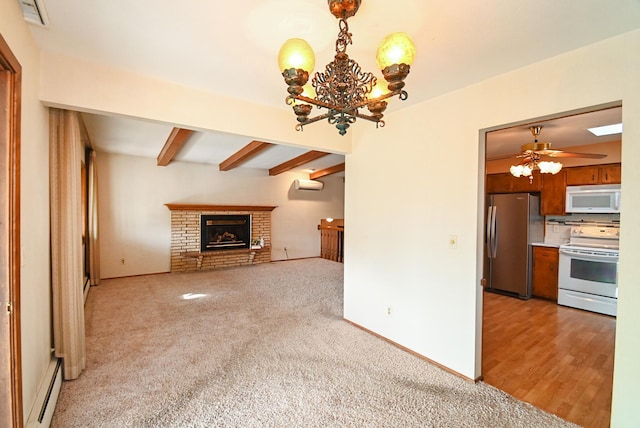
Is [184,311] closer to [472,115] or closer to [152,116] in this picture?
[152,116]

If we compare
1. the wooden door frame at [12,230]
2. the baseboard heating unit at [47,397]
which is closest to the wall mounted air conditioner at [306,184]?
the baseboard heating unit at [47,397]

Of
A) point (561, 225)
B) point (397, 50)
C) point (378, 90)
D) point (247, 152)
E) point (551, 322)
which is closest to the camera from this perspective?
point (397, 50)

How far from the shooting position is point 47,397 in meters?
1.87

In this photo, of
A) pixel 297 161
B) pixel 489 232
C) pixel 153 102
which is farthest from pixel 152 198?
pixel 489 232

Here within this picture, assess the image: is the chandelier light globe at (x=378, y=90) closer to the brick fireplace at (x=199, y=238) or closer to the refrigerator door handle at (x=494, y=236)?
the refrigerator door handle at (x=494, y=236)

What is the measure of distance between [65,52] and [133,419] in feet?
7.98

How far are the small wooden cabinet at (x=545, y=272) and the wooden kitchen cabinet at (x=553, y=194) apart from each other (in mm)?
589

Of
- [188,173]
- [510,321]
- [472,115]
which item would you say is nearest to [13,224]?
[472,115]

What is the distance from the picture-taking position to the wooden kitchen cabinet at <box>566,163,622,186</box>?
3918mm

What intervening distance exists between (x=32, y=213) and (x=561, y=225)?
20.7 ft

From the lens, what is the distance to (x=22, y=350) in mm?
1539

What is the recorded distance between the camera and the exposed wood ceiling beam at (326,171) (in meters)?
6.73

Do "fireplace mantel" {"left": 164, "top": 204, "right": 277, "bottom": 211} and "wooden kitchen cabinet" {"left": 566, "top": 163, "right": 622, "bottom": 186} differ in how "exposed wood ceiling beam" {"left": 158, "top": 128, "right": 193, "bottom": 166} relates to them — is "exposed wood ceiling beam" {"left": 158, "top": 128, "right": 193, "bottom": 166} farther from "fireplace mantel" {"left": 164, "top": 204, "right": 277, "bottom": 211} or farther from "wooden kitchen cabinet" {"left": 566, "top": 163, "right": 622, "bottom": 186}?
"wooden kitchen cabinet" {"left": 566, "top": 163, "right": 622, "bottom": 186}

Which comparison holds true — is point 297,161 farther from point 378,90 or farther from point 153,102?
point 378,90
